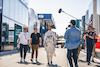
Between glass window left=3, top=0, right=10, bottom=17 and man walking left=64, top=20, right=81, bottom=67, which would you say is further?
glass window left=3, top=0, right=10, bottom=17

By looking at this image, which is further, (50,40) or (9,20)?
(9,20)

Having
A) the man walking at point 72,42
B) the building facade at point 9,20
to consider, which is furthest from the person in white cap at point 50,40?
the building facade at point 9,20

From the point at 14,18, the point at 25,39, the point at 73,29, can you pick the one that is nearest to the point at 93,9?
the point at 14,18

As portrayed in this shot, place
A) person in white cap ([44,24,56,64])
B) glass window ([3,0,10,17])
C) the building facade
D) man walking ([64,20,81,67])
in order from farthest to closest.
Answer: glass window ([3,0,10,17])
the building facade
person in white cap ([44,24,56,64])
man walking ([64,20,81,67])

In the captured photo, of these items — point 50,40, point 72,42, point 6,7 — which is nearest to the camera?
point 72,42

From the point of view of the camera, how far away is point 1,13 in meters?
19.3

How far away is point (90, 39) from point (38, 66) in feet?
8.04

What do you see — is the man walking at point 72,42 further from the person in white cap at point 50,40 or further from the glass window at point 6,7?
the glass window at point 6,7

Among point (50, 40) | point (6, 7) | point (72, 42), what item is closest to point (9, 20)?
point (6, 7)

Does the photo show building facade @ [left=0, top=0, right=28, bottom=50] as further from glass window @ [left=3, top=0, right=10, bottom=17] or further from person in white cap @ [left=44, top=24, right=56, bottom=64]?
person in white cap @ [left=44, top=24, right=56, bottom=64]

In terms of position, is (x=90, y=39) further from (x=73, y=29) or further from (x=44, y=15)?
(x=44, y=15)

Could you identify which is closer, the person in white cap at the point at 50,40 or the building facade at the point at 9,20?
the person in white cap at the point at 50,40

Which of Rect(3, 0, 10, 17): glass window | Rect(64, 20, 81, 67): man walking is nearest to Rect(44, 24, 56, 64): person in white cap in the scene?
Rect(64, 20, 81, 67): man walking

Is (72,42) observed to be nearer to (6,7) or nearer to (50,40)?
(50,40)
